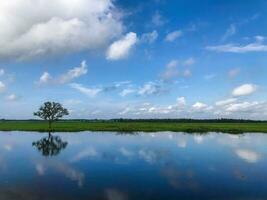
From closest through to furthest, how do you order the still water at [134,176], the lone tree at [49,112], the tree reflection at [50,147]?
the still water at [134,176]
the tree reflection at [50,147]
the lone tree at [49,112]

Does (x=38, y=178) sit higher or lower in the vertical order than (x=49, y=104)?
lower

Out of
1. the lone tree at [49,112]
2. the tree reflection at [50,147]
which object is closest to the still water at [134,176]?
the tree reflection at [50,147]

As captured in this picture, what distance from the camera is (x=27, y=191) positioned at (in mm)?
16562

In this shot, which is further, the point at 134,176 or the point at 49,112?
the point at 49,112

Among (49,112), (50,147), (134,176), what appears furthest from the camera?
(49,112)

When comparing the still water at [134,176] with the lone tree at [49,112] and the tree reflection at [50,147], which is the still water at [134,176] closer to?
the tree reflection at [50,147]

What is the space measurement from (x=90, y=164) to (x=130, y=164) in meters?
2.95

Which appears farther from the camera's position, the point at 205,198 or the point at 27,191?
the point at 27,191

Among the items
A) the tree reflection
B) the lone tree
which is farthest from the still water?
the lone tree

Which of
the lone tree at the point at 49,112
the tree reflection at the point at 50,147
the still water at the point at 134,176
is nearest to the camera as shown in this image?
the still water at the point at 134,176

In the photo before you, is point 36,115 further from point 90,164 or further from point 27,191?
point 27,191

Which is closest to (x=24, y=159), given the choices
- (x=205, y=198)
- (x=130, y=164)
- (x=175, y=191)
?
(x=130, y=164)

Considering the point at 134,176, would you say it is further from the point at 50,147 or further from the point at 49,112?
the point at 49,112

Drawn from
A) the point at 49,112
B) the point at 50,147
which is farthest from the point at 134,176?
the point at 49,112
